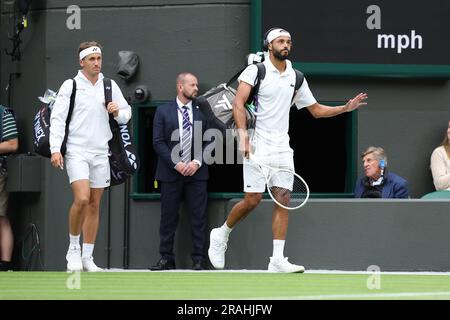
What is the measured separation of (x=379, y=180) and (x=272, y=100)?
2.28 m

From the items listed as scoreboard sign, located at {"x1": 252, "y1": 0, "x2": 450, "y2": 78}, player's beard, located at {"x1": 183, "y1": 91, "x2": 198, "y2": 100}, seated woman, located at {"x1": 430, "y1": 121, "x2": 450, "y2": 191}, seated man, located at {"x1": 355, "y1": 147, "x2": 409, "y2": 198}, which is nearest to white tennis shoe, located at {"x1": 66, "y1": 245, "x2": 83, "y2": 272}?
player's beard, located at {"x1": 183, "y1": 91, "x2": 198, "y2": 100}

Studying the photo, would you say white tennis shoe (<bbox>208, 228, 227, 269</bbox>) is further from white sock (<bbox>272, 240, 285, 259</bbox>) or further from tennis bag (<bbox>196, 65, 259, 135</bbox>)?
tennis bag (<bbox>196, 65, 259, 135</bbox>)

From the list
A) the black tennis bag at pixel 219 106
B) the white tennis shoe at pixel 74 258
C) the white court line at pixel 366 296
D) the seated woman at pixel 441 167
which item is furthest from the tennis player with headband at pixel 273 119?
the white court line at pixel 366 296

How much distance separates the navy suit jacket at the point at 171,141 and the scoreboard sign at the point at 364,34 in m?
1.08

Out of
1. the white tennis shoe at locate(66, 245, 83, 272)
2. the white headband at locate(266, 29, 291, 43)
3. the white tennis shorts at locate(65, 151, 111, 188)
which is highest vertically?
the white headband at locate(266, 29, 291, 43)

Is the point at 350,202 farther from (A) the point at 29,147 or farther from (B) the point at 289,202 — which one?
(A) the point at 29,147

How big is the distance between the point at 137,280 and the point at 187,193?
287 centimetres

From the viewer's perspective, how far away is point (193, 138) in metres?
14.0

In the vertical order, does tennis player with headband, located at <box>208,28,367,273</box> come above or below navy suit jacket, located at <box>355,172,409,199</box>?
above

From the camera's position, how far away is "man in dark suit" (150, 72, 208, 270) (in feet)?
45.8

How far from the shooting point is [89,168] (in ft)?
41.0

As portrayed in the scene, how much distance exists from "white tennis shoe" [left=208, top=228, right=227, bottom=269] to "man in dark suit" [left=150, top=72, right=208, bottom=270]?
72cm

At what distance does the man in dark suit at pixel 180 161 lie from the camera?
1395cm

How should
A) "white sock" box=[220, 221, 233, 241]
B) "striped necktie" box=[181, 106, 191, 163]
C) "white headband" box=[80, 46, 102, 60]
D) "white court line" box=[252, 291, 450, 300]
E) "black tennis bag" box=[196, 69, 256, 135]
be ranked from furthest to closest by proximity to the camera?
"striped necktie" box=[181, 106, 191, 163] → "black tennis bag" box=[196, 69, 256, 135] → "white sock" box=[220, 221, 233, 241] → "white headband" box=[80, 46, 102, 60] → "white court line" box=[252, 291, 450, 300]
